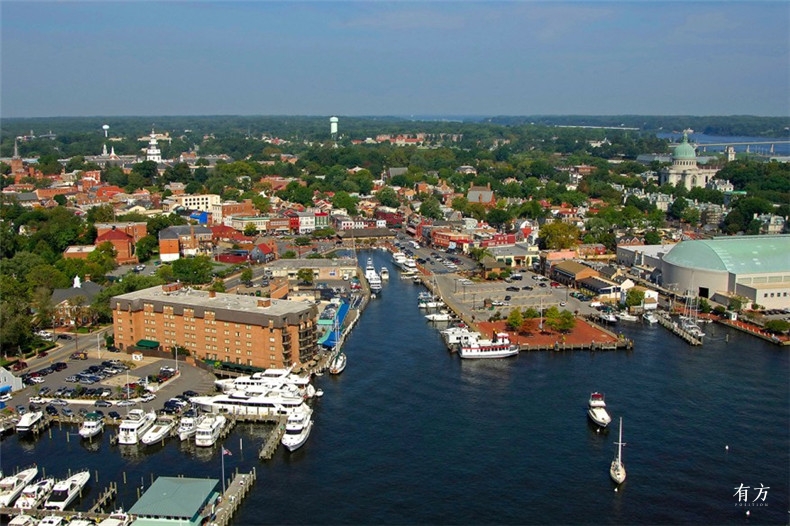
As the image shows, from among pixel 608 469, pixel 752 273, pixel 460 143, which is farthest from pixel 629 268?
pixel 460 143

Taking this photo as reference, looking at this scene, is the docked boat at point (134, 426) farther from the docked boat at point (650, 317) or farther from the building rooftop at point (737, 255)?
the building rooftop at point (737, 255)

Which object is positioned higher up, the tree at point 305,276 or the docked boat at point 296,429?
the tree at point 305,276

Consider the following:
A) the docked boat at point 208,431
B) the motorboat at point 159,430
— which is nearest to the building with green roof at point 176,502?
the docked boat at point 208,431

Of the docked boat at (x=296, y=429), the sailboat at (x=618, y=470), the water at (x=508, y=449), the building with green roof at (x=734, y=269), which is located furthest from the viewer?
the building with green roof at (x=734, y=269)

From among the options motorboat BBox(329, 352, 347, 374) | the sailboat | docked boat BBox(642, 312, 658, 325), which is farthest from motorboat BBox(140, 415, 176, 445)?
docked boat BBox(642, 312, 658, 325)

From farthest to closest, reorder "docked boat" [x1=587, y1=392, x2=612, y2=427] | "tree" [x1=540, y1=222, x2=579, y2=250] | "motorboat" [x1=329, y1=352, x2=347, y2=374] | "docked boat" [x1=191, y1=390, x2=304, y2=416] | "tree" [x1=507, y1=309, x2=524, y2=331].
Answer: "tree" [x1=540, y1=222, x2=579, y2=250], "tree" [x1=507, y1=309, x2=524, y2=331], "motorboat" [x1=329, y1=352, x2=347, y2=374], "docked boat" [x1=191, y1=390, x2=304, y2=416], "docked boat" [x1=587, y1=392, x2=612, y2=427]

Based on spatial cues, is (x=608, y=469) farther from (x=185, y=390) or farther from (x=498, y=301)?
(x=498, y=301)

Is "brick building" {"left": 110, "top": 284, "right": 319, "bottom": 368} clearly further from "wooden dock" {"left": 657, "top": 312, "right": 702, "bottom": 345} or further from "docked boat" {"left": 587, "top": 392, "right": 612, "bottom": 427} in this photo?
"wooden dock" {"left": 657, "top": 312, "right": 702, "bottom": 345}
